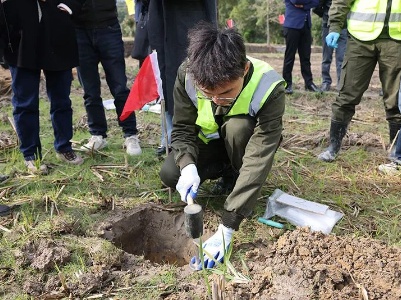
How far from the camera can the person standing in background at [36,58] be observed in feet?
9.86

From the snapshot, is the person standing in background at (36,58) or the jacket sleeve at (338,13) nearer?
the person standing in background at (36,58)

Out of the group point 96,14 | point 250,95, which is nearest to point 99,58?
point 96,14

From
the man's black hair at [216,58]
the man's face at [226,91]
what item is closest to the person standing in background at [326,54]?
the man's face at [226,91]

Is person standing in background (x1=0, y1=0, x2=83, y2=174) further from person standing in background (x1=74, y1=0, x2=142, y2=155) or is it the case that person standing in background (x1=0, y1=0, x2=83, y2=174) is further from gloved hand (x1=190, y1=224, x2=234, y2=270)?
gloved hand (x1=190, y1=224, x2=234, y2=270)

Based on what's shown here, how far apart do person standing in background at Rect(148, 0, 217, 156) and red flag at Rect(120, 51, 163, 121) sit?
0.47 feet

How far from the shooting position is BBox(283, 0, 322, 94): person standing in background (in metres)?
5.99

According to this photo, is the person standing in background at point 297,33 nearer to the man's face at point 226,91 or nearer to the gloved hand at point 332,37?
the gloved hand at point 332,37

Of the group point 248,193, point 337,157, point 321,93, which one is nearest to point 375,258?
point 248,193

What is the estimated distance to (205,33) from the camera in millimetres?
2033

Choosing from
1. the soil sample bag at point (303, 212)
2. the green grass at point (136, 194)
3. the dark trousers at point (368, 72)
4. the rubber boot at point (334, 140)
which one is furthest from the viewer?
the rubber boot at point (334, 140)

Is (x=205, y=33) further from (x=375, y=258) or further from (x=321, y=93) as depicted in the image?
(x=321, y=93)

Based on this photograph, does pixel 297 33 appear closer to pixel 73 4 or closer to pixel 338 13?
pixel 338 13

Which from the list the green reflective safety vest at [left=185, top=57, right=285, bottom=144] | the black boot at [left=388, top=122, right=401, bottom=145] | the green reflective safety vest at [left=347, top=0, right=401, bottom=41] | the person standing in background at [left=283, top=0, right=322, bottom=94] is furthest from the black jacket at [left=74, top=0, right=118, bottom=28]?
the person standing in background at [left=283, top=0, right=322, bottom=94]

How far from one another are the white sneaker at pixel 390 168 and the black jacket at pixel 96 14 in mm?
2501
